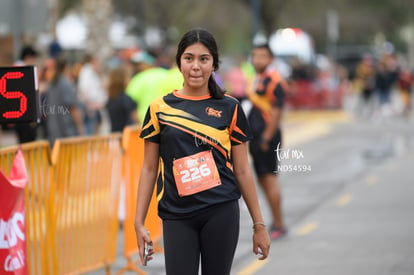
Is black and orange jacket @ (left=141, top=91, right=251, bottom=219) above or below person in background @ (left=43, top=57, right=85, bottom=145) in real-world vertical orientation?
above

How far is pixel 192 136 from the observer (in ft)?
16.9

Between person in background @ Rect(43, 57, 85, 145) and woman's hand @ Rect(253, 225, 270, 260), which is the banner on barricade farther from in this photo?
person in background @ Rect(43, 57, 85, 145)

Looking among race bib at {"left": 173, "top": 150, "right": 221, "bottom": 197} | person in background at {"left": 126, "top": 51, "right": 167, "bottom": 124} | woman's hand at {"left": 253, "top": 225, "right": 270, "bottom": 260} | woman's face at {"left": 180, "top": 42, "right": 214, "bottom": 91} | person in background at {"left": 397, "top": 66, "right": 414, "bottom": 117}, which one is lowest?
person in background at {"left": 397, "top": 66, "right": 414, "bottom": 117}

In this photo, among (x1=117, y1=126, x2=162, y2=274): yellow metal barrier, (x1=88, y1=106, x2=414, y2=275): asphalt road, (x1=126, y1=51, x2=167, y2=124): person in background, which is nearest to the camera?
(x1=88, y1=106, x2=414, y2=275): asphalt road

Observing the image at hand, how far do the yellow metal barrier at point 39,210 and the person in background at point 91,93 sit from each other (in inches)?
325

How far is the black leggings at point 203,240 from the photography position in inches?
203

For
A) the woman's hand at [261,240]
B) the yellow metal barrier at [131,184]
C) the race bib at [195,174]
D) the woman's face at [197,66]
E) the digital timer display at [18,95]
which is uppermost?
the woman's face at [197,66]

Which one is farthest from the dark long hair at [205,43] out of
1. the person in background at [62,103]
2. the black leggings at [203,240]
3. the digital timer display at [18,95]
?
the person in background at [62,103]

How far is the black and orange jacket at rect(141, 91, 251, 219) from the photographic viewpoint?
5.14m

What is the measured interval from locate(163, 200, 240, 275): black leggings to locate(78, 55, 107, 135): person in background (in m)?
10.7

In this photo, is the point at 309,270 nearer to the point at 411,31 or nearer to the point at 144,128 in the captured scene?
the point at 144,128

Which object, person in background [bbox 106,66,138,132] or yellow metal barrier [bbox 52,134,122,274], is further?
person in background [bbox 106,66,138,132]

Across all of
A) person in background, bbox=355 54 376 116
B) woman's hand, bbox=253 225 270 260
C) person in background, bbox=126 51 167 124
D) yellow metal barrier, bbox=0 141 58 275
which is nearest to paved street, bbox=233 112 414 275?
yellow metal barrier, bbox=0 141 58 275

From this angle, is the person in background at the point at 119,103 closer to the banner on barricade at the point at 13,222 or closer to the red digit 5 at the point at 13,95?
the banner on barricade at the point at 13,222
